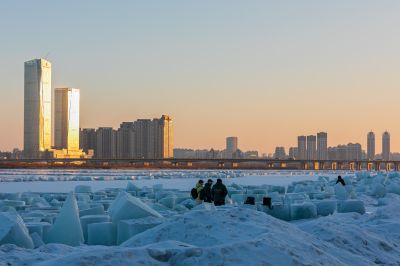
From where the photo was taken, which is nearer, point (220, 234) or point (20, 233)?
point (220, 234)

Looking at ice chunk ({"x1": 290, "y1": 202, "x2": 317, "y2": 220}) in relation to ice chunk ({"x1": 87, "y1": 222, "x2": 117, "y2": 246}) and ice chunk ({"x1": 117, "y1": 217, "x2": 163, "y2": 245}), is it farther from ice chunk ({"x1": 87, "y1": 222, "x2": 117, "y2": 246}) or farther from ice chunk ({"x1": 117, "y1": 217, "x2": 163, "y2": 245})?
ice chunk ({"x1": 87, "y1": 222, "x2": 117, "y2": 246})

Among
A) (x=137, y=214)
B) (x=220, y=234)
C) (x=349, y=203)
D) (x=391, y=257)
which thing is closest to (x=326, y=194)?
(x=349, y=203)

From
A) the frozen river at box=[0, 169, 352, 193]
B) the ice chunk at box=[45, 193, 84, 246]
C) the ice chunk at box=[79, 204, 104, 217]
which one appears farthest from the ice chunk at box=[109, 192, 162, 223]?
the frozen river at box=[0, 169, 352, 193]

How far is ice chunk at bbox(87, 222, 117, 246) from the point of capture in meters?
10.3

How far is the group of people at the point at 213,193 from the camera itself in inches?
581

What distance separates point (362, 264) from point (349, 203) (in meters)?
9.05

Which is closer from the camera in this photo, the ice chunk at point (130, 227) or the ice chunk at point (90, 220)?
the ice chunk at point (130, 227)

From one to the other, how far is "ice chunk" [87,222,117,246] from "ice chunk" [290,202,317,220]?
5842mm

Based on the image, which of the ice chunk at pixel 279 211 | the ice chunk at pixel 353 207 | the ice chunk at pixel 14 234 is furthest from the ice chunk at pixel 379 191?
the ice chunk at pixel 14 234

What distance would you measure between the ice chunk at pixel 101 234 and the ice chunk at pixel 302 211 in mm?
5842

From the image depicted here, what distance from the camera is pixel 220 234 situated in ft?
23.3

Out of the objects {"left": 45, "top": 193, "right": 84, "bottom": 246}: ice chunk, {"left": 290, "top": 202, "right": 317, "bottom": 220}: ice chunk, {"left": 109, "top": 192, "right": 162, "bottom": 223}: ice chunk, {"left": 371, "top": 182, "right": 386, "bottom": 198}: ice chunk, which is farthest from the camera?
{"left": 371, "top": 182, "right": 386, "bottom": 198}: ice chunk

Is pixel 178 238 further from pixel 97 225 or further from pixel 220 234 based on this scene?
pixel 97 225

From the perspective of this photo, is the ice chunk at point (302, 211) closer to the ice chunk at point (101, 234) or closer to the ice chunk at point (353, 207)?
the ice chunk at point (353, 207)
